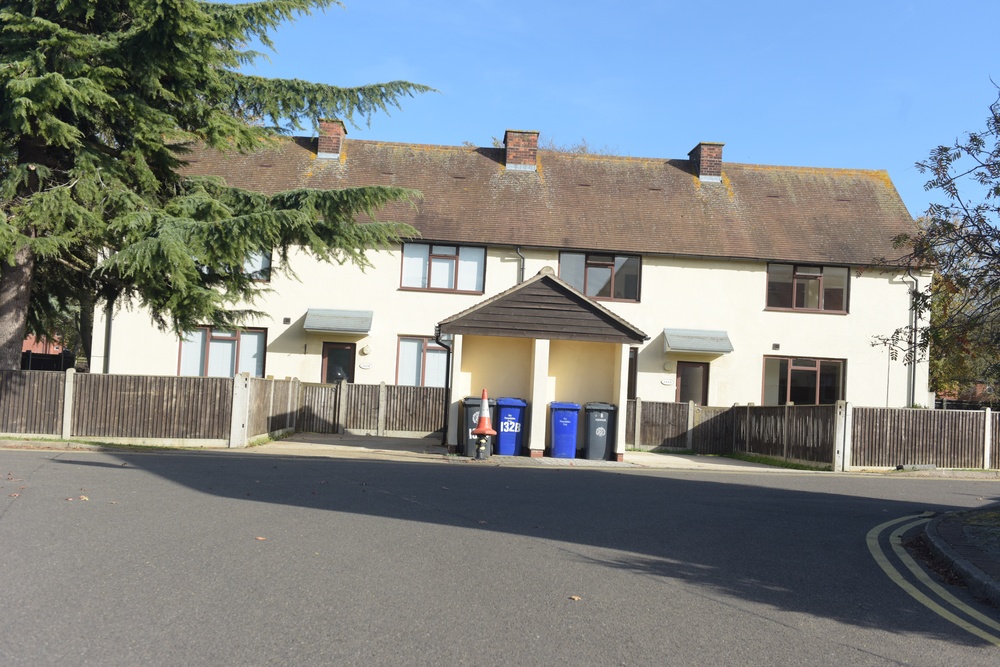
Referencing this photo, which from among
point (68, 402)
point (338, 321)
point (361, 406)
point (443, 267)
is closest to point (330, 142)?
point (443, 267)

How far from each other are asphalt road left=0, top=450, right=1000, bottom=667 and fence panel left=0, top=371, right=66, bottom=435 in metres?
6.98

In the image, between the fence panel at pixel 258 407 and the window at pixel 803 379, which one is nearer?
the fence panel at pixel 258 407

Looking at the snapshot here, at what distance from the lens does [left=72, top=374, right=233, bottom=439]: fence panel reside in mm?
20000

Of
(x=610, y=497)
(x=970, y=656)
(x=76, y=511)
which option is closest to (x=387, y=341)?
(x=610, y=497)

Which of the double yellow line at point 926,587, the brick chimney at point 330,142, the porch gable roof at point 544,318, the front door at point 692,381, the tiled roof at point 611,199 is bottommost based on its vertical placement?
the double yellow line at point 926,587

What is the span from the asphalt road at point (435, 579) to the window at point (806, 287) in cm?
1714

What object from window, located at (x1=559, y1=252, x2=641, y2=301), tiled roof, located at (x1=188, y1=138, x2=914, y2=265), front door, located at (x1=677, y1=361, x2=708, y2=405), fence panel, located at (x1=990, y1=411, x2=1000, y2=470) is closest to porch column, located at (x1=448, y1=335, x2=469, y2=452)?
tiled roof, located at (x1=188, y1=138, x2=914, y2=265)

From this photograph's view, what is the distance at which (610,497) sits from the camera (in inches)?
512

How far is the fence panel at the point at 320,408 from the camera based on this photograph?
27.1 metres

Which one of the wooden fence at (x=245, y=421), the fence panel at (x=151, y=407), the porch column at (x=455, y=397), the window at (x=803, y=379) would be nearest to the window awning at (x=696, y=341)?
the window at (x=803, y=379)

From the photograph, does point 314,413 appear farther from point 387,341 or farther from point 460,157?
point 460,157

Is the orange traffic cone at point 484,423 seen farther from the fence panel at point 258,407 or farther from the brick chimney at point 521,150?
the brick chimney at point 521,150

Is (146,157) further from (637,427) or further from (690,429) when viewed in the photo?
(690,429)

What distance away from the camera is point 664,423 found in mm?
26844
